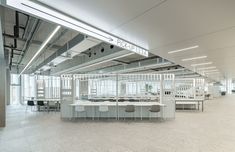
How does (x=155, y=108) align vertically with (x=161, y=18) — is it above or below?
below

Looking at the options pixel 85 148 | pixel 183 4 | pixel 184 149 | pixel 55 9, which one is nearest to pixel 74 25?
pixel 55 9

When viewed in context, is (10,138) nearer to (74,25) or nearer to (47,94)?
(74,25)

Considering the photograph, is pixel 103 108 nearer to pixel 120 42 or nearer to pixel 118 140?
pixel 118 140

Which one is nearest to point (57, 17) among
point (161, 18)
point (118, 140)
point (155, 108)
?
point (161, 18)

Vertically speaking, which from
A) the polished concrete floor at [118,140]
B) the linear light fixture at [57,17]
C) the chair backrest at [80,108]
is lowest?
the polished concrete floor at [118,140]

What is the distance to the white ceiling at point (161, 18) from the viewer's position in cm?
291

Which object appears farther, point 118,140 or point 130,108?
point 130,108

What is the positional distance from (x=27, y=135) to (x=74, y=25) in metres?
3.71

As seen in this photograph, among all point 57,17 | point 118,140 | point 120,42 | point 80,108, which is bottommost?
point 118,140

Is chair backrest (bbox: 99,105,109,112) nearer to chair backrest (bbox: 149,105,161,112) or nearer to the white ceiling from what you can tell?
chair backrest (bbox: 149,105,161,112)

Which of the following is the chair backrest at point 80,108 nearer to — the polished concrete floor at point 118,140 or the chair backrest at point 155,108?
the polished concrete floor at point 118,140

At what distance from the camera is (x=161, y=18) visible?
347 centimetres

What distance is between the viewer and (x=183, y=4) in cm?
285

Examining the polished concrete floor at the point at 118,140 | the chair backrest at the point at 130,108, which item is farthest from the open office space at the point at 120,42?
the chair backrest at the point at 130,108
